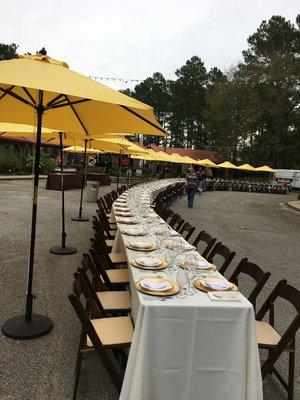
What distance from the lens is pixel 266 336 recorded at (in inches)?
131

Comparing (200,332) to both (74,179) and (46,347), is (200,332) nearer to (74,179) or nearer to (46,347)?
(46,347)

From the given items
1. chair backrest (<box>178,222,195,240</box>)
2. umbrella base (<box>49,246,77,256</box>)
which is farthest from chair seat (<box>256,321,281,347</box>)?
umbrella base (<box>49,246,77,256</box>)

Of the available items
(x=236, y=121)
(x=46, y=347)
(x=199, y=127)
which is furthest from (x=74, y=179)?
(x=199, y=127)

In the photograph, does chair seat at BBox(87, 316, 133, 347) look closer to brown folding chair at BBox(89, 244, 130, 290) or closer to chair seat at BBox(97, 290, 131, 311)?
chair seat at BBox(97, 290, 131, 311)

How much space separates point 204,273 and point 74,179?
60.9 ft

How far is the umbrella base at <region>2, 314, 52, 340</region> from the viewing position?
12.9ft

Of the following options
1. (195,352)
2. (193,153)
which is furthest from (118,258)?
(193,153)

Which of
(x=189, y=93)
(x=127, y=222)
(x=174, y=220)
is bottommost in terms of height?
(x=174, y=220)

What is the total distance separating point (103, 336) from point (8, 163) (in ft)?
87.4

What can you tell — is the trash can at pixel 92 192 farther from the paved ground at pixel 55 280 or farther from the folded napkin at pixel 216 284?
the folded napkin at pixel 216 284

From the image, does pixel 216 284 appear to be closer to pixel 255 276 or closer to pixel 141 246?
pixel 255 276

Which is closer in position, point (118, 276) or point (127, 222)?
point (118, 276)

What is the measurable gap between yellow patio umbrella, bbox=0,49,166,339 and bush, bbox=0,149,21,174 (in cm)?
2314

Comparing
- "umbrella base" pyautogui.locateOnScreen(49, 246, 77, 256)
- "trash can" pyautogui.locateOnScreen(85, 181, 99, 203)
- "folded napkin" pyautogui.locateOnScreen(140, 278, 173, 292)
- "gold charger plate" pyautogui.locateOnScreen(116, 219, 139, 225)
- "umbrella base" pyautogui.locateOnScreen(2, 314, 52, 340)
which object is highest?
"folded napkin" pyautogui.locateOnScreen(140, 278, 173, 292)
